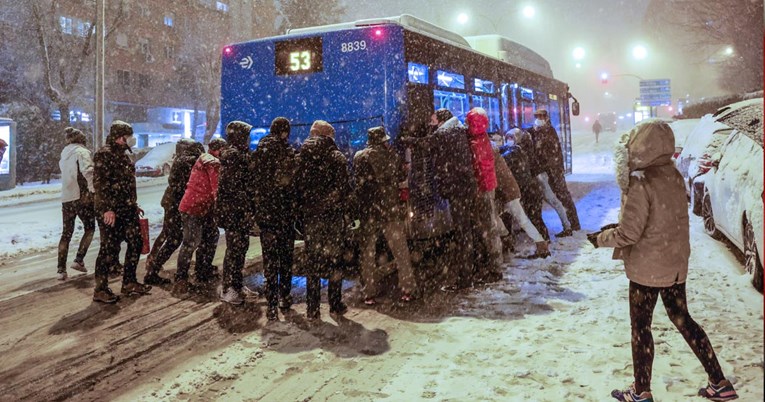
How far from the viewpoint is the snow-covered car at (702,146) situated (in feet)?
28.5

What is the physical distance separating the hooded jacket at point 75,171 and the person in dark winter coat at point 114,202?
3.90ft

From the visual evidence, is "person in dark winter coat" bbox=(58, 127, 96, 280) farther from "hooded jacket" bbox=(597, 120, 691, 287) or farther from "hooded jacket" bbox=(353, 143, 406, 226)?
"hooded jacket" bbox=(597, 120, 691, 287)

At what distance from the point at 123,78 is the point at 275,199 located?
141 ft

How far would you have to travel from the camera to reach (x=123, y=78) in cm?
4325

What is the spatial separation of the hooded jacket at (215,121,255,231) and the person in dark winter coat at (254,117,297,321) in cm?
22

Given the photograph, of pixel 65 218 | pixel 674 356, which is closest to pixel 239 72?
pixel 65 218

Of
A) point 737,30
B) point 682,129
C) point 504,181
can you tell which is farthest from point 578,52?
point 504,181

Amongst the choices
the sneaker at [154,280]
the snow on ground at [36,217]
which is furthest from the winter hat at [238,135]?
the snow on ground at [36,217]

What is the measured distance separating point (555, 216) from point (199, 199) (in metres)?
8.78

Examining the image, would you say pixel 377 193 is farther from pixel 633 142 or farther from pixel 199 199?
pixel 633 142

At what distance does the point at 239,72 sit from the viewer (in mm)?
8430

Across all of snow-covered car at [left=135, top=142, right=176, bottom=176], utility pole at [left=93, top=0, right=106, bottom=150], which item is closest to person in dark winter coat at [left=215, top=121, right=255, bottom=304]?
utility pole at [left=93, top=0, right=106, bottom=150]

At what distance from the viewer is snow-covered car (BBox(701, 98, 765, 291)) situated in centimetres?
599

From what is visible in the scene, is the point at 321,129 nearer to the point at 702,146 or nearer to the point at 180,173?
the point at 180,173
